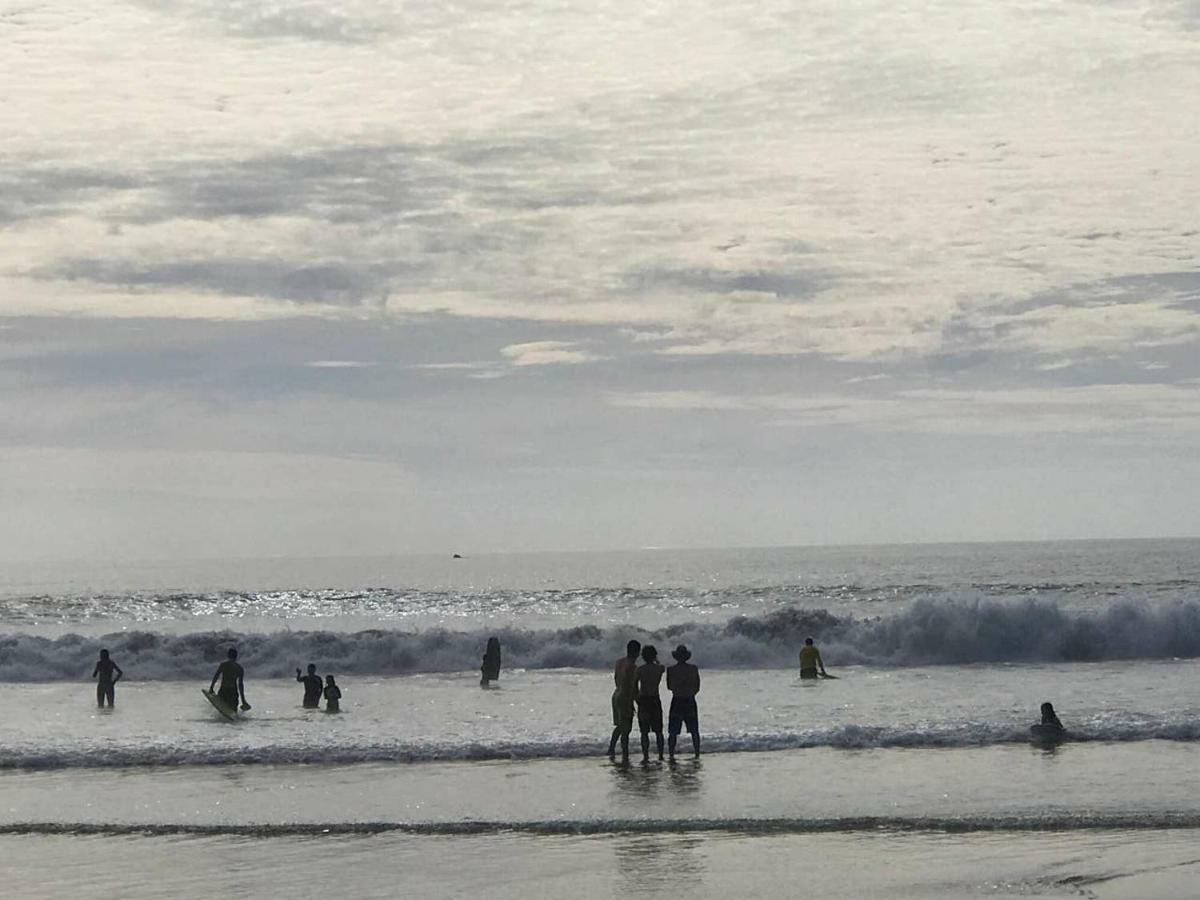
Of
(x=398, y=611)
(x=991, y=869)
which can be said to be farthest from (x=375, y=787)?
(x=398, y=611)

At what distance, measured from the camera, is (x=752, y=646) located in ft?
128

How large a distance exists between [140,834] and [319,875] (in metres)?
3.04

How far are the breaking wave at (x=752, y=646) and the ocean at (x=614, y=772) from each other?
10cm

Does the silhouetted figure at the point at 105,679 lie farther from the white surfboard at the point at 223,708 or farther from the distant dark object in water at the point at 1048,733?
the distant dark object in water at the point at 1048,733

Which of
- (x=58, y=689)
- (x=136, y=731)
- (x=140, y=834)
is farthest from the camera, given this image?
(x=58, y=689)

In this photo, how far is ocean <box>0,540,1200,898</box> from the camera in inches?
478

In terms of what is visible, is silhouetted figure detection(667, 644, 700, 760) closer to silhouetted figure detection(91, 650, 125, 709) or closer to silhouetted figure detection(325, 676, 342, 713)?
silhouetted figure detection(325, 676, 342, 713)

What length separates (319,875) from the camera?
12250 millimetres

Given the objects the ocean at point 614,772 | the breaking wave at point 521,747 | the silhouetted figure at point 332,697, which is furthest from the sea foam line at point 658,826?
the silhouetted figure at point 332,697

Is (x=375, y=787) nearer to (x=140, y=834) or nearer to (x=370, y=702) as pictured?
(x=140, y=834)

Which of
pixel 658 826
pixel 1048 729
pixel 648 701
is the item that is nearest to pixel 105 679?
pixel 648 701

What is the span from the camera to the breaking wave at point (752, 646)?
3869 cm

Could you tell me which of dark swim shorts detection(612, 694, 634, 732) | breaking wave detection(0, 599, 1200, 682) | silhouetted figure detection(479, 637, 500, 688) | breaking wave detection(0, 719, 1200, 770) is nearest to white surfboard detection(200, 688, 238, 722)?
breaking wave detection(0, 719, 1200, 770)

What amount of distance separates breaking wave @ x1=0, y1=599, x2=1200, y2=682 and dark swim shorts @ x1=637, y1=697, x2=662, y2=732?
19.4 meters
